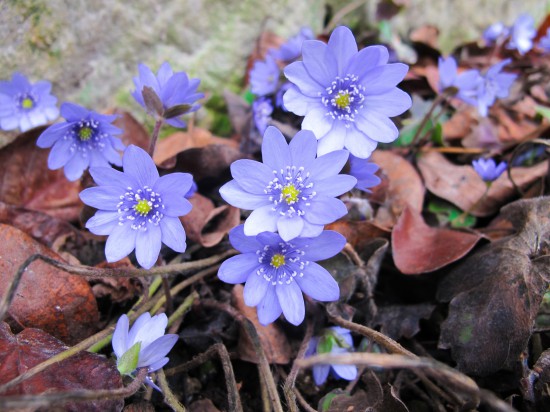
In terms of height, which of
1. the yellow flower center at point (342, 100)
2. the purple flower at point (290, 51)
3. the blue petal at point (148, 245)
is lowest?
the blue petal at point (148, 245)

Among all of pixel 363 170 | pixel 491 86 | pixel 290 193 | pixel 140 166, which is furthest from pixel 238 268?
pixel 491 86

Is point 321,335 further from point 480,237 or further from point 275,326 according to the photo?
point 480,237

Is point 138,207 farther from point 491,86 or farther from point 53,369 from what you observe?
point 491,86

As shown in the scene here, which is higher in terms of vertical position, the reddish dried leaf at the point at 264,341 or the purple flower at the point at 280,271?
the purple flower at the point at 280,271

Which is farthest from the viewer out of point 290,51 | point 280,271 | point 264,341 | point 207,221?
point 290,51

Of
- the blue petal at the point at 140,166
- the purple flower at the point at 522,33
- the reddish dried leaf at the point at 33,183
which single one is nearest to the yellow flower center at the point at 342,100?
the blue petal at the point at 140,166

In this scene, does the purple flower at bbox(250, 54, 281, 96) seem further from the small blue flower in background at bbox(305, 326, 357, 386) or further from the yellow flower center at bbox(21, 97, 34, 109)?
the small blue flower in background at bbox(305, 326, 357, 386)

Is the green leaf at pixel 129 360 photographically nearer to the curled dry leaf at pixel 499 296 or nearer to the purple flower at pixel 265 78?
the curled dry leaf at pixel 499 296
